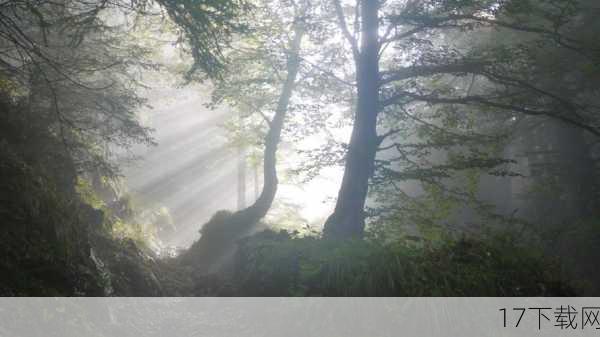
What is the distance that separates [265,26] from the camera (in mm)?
11016

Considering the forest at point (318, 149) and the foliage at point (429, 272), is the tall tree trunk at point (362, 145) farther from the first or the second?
the foliage at point (429, 272)

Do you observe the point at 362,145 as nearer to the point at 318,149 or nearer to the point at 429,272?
the point at 318,149

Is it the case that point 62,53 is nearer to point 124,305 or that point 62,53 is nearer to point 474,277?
point 124,305

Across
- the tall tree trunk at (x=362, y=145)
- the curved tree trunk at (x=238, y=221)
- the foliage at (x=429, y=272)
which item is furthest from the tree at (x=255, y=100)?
the foliage at (x=429, y=272)

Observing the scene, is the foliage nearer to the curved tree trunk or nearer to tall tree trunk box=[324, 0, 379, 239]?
tall tree trunk box=[324, 0, 379, 239]

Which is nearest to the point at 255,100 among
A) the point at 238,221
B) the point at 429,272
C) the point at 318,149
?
the point at 238,221

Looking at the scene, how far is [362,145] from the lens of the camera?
814 centimetres

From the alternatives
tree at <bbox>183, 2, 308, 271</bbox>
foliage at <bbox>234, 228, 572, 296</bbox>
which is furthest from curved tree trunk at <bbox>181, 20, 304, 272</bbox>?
foliage at <bbox>234, 228, 572, 296</bbox>

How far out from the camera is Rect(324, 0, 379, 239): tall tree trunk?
8.08 m

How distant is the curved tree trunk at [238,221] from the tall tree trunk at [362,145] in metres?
3.34

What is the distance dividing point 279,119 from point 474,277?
955 cm

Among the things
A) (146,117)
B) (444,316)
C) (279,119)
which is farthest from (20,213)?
(146,117)

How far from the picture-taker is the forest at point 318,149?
5.00m

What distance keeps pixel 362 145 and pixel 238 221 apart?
6.39m
